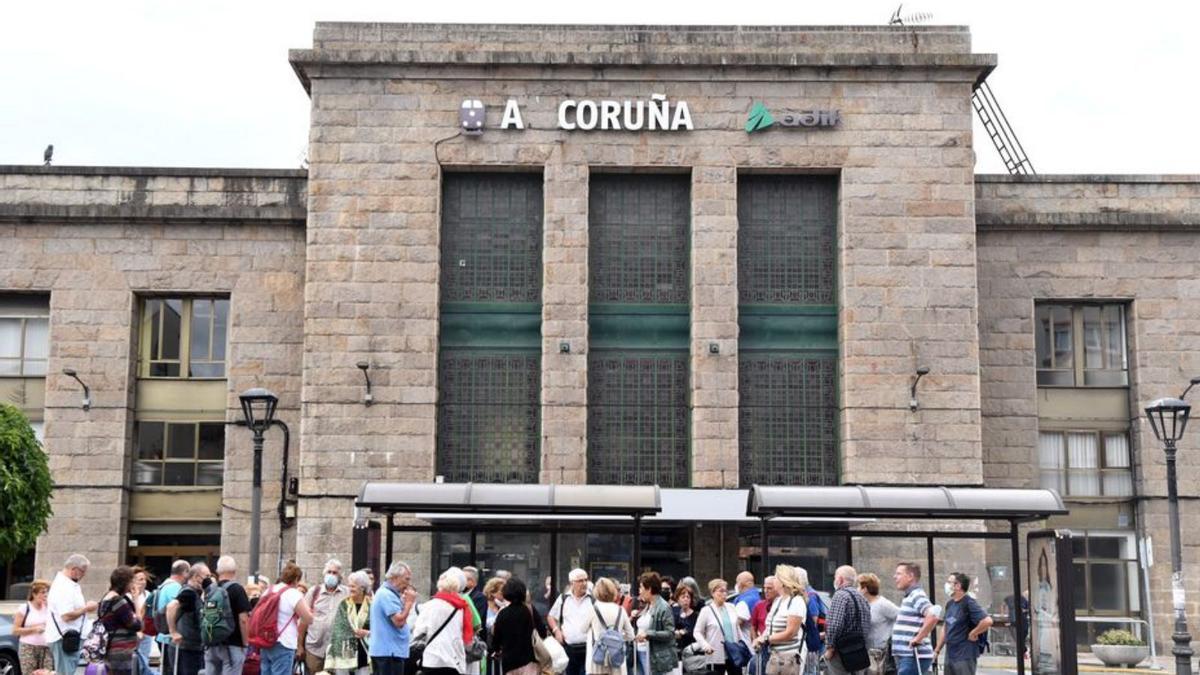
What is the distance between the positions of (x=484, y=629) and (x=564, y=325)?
12.6 m

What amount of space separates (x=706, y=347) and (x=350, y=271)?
727 centimetres

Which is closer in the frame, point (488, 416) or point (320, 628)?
point (320, 628)

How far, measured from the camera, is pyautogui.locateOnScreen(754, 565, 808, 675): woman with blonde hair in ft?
52.0

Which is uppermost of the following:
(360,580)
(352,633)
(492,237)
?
(492,237)

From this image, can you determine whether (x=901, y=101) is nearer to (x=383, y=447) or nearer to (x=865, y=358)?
(x=865, y=358)

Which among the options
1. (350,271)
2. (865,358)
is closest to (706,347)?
(865,358)

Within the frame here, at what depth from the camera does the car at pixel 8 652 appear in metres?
20.0

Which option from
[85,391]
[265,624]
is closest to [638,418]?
[85,391]

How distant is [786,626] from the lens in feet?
52.1

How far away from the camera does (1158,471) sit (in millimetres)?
31344

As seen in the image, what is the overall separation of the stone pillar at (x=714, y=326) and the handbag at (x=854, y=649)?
13.9 metres

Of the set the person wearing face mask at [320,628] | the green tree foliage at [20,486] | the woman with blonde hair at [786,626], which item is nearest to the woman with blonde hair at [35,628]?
the person wearing face mask at [320,628]

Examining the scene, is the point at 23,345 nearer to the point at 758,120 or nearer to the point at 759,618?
the point at 758,120

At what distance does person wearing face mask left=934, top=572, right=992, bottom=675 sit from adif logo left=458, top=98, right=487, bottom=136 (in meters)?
16.5
